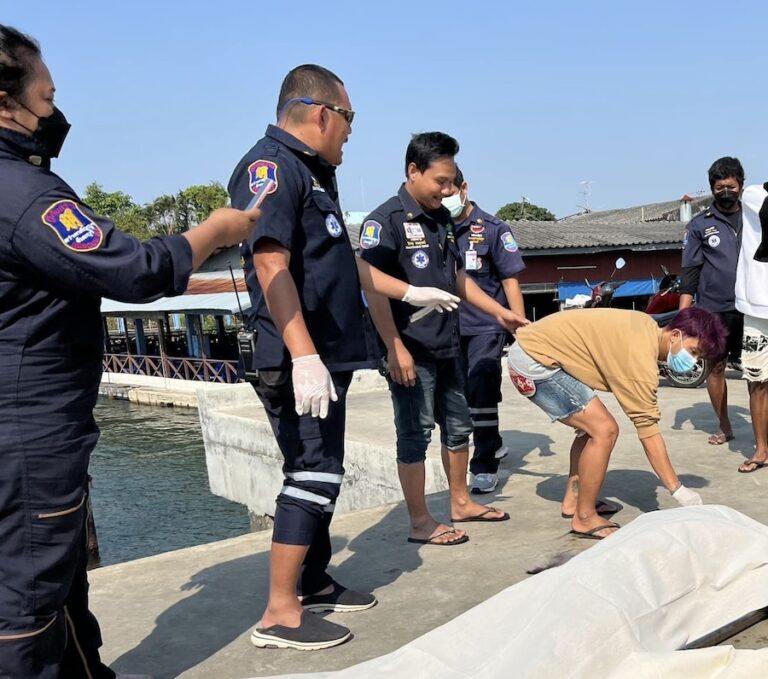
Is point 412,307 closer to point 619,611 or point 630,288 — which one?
point 619,611

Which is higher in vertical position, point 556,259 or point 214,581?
point 556,259

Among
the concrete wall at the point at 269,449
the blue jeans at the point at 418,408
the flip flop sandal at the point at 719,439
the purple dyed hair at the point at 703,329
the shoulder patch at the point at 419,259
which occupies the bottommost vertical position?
the concrete wall at the point at 269,449

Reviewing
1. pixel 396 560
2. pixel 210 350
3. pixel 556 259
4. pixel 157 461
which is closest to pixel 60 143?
pixel 396 560

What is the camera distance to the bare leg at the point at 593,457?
3.73m

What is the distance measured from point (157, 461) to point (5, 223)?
56.1ft

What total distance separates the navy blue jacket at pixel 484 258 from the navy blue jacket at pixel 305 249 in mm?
2371

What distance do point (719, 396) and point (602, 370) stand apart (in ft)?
7.66

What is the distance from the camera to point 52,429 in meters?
1.97

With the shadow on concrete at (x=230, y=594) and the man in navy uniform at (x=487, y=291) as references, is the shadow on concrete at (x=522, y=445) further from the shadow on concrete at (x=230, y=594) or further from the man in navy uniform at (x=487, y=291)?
the shadow on concrete at (x=230, y=594)

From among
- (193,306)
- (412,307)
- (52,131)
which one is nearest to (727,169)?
(412,307)

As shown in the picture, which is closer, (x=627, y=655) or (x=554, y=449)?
(x=627, y=655)

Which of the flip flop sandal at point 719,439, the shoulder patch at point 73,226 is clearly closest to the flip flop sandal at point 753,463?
the flip flop sandal at point 719,439

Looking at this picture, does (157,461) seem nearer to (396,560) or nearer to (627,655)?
(396,560)

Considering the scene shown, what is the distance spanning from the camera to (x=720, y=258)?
220 inches
